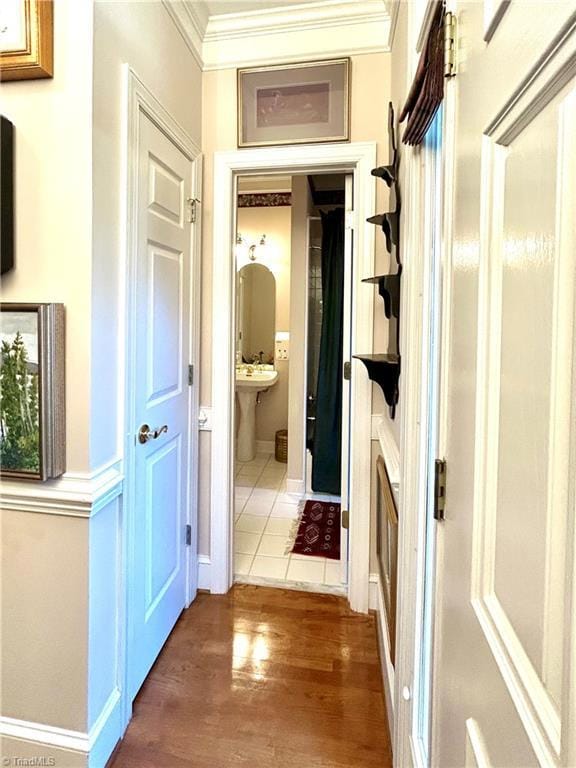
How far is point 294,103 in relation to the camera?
2078 millimetres

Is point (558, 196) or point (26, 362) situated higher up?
point (558, 196)

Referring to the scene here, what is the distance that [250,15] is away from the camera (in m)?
2.00

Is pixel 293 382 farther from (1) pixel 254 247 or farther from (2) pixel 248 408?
(1) pixel 254 247

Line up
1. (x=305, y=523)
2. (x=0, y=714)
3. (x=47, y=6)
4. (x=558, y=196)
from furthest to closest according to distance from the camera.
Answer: (x=305, y=523)
(x=0, y=714)
(x=47, y=6)
(x=558, y=196)

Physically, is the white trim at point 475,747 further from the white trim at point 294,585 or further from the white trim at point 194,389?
the white trim at point 294,585

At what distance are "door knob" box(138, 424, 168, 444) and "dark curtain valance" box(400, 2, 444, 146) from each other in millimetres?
1278

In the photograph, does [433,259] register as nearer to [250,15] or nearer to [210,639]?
[250,15]

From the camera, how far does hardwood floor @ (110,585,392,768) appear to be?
1435mm

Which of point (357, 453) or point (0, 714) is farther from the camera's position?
point (357, 453)

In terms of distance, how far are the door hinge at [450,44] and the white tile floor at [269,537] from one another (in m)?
2.28

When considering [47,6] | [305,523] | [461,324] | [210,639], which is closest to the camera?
[461,324]

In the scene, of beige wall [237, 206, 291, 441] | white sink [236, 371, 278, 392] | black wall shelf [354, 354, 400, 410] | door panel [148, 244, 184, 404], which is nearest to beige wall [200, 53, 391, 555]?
door panel [148, 244, 184, 404]

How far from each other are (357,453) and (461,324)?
A: 1.49 m

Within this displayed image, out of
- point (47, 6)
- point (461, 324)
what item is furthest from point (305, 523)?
point (47, 6)
